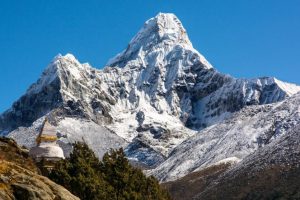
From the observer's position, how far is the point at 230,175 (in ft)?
614

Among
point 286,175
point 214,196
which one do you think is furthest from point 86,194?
point 214,196

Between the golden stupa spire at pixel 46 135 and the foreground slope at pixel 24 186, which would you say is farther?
the golden stupa spire at pixel 46 135

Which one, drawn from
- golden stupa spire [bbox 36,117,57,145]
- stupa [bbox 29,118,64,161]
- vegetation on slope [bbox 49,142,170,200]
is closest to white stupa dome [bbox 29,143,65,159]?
stupa [bbox 29,118,64,161]

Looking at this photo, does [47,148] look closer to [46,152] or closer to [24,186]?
[46,152]

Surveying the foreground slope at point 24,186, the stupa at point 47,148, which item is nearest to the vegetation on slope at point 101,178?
the stupa at point 47,148

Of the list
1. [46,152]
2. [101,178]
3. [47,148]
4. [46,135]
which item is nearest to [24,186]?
[101,178]

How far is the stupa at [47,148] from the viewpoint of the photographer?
66562mm

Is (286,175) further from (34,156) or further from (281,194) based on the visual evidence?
(34,156)

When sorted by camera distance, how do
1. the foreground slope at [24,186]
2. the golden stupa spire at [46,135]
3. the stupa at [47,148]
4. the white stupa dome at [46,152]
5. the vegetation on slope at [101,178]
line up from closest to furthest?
the foreground slope at [24,186], the vegetation on slope at [101,178], the stupa at [47,148], the white stupa dome at [46,152], the golden stupa spire at [46,135]

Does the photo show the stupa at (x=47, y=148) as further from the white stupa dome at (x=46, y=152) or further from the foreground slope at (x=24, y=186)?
the foreground slope at (x=24, y=186)

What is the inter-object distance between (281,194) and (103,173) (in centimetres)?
8906

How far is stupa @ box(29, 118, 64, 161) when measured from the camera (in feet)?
218

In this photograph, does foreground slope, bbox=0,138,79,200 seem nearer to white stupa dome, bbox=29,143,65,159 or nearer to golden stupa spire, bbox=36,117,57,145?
white stupa dome, bbox=29,143,65,159

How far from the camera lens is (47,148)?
67.5 m
